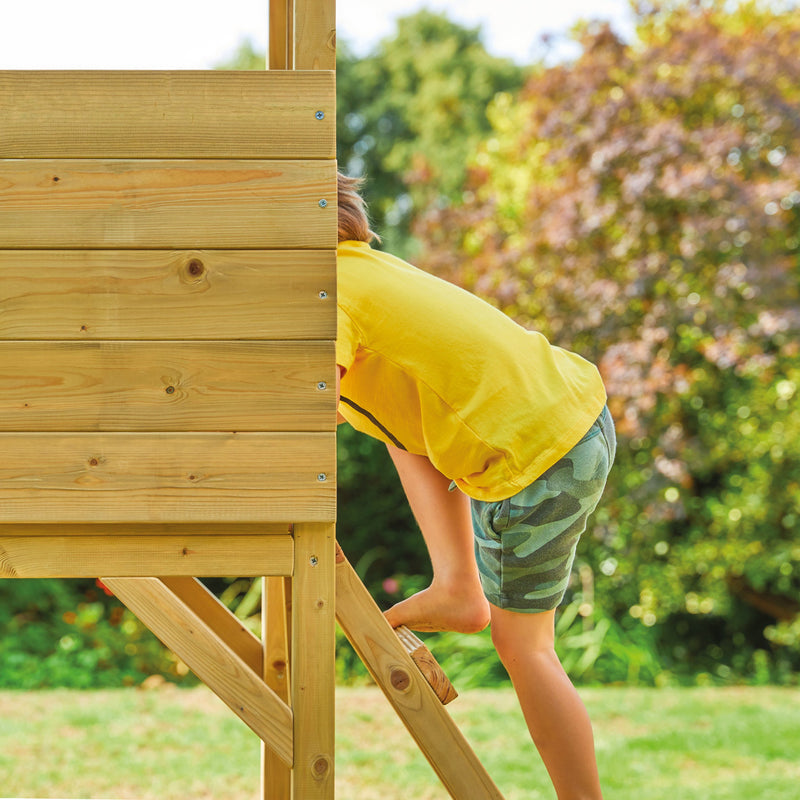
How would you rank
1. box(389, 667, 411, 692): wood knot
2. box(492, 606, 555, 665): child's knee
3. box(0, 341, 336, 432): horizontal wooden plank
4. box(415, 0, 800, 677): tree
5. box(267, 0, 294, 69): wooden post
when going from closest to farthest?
box(0, 341, 336, 432): horizontal wooden plank, box(389, 667, 411, 692): wood knot, box(492, 606, 555, 665): child's knee, box(267, 0, 294, 69): wooden post, box(415, 0, 800, 677): tree

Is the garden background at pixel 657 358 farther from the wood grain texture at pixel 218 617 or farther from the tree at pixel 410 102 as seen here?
the tree at pixel 410 102

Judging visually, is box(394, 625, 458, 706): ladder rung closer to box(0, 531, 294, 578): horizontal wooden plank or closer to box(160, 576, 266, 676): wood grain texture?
box(0, 531, 294, 578): horizontal wooden plank

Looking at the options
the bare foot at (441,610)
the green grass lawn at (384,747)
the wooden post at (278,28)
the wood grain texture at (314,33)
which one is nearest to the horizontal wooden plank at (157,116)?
the wood grain texture at (314,33)

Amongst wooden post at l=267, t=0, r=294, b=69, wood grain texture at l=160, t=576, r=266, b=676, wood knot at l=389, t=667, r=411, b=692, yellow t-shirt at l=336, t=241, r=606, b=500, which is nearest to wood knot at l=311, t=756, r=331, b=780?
wood knot at l=389, t=667, r=411, b=692

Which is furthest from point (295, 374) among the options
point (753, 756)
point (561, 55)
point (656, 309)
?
point (561, 55)

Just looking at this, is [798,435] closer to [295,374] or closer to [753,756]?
[753,756]

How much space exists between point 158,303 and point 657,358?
432 centimetres

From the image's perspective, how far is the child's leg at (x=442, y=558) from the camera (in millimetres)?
2084

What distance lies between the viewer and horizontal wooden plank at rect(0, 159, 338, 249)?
1.69m

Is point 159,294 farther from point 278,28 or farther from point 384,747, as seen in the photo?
point 384,747

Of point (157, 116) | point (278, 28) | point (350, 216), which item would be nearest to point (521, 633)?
point (350, 216)

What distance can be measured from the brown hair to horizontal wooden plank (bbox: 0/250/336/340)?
294 millimetres

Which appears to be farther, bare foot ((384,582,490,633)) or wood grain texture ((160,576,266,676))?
wood grain texture ((160,576,266,676))

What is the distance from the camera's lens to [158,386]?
1.69 metres
